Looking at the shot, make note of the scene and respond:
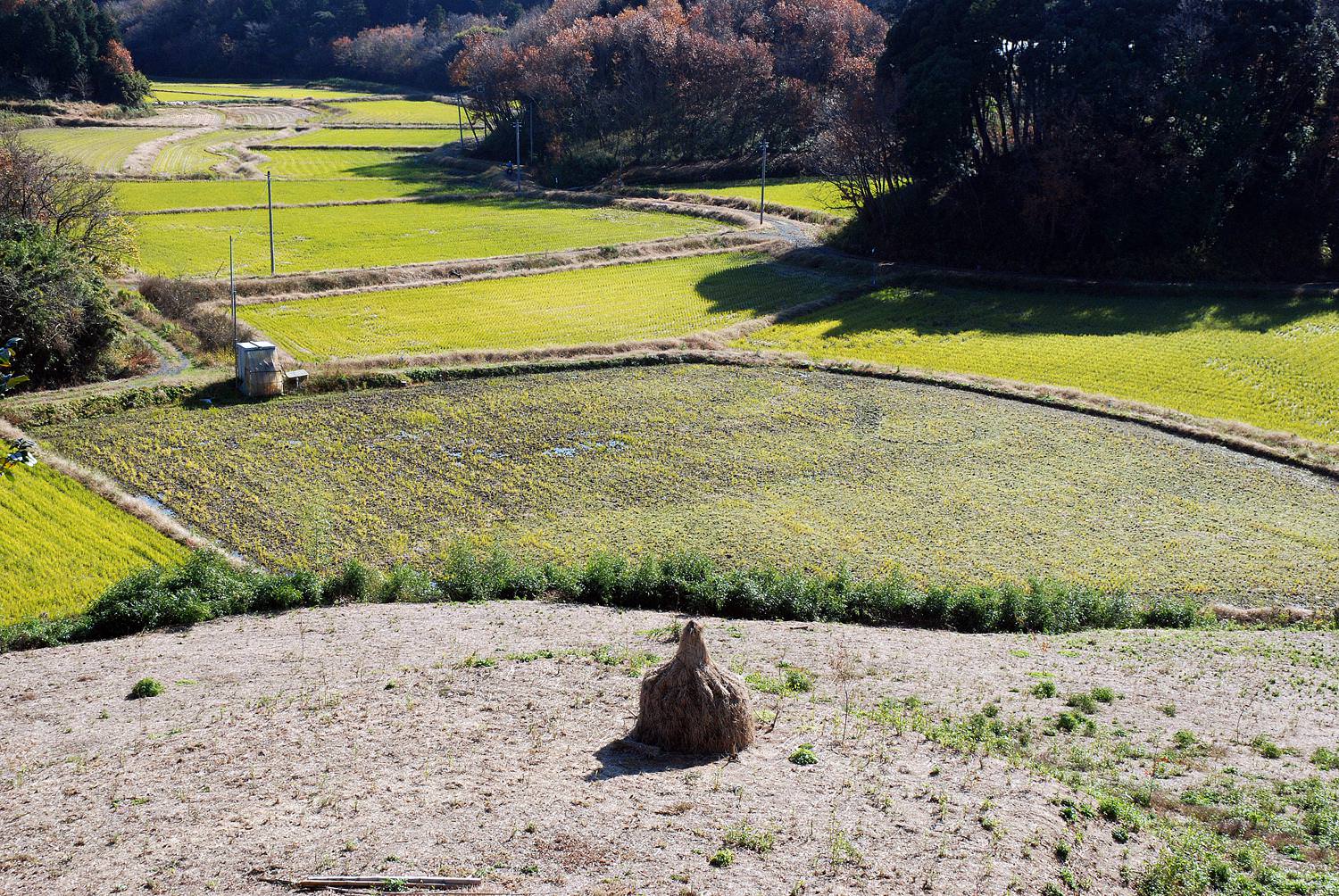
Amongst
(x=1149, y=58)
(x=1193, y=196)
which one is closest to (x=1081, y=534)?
(x=1193, y=196)

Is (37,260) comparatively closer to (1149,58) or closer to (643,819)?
(643,819)

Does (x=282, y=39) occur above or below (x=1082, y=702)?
above

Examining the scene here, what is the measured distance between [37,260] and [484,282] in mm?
20346

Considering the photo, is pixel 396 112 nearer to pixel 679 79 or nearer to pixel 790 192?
pixel 679 79

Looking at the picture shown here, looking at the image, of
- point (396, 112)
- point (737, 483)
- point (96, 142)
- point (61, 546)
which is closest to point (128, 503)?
point (61, 546)

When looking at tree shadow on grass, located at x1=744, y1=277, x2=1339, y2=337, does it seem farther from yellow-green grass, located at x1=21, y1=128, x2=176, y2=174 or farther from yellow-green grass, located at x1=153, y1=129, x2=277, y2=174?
yellow-green grass, located at x1=21, y1=128, x2=176, y2=174

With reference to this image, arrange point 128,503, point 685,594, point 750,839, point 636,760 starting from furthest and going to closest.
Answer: point 128,503 → point 685,594 → point 636,760 → point 750,839

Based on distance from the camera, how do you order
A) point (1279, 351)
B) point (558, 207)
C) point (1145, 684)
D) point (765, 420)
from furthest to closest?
point (558, 207) < point (1279, 351) < point (765, 420) < point (1145, 684)

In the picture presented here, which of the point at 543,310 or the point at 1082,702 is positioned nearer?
the point at 1082,702

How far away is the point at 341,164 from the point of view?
91188 mm

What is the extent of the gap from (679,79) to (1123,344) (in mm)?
51734

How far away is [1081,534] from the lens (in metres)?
25.8

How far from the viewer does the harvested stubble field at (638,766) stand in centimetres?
1107

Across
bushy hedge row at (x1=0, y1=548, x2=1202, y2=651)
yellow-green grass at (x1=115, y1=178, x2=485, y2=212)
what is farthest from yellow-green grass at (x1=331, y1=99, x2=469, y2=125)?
bushy hedge row at (x1=0, y1=548, x2=1202, y2=651)
